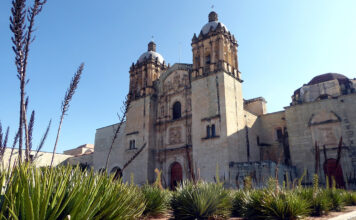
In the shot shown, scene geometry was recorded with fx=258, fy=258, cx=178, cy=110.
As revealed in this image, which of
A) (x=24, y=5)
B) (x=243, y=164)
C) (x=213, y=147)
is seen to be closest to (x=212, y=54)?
(x=213, y=147)

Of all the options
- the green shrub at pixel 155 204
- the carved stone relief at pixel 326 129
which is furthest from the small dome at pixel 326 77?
the green shrub at pixel 155 204

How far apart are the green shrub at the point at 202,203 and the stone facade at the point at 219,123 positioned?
940cm

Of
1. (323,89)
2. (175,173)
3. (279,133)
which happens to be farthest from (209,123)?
(323,89)

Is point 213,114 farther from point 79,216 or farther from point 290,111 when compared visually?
Result: point 79,216

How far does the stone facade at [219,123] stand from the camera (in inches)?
712

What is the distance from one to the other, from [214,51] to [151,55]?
7.99 meters

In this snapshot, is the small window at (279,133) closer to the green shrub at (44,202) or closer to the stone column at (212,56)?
the stone column at (212,56)

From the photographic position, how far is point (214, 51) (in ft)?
69.8

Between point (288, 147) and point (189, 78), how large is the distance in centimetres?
1014

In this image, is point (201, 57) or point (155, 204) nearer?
point (155, 204)

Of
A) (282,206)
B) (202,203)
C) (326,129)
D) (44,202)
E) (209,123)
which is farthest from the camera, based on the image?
(209,123)

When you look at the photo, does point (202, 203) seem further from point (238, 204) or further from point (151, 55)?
point (151, 55)

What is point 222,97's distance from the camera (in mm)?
19422

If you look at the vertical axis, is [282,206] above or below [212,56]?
below
